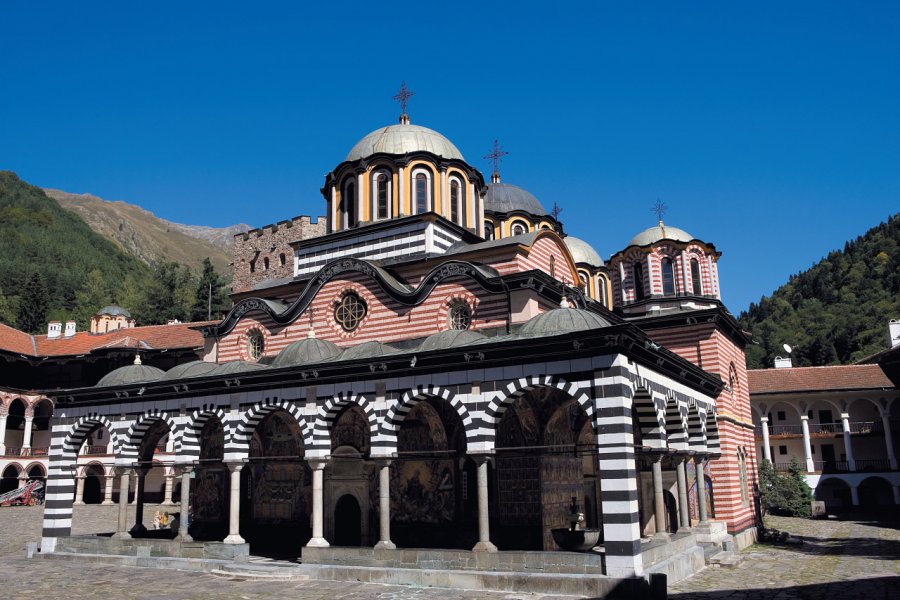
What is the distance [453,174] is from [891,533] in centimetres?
1829

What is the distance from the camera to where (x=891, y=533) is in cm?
2503

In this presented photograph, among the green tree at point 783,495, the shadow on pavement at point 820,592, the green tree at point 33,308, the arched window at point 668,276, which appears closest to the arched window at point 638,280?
the arched window at point 668,276

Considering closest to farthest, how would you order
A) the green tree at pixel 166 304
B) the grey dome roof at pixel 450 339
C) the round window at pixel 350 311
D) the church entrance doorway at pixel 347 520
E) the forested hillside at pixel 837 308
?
the grey dome roof at pixel 450 339 → the church entrance doorway at pixel 347 520 → the round window at pixel 350 311 → the forested hillside at pixel 837 308 → the green tree at pixel 166 304

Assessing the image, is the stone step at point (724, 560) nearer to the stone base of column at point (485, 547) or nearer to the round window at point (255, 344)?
the stone base of column at point (485, 547)

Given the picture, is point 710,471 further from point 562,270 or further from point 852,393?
point 852,393

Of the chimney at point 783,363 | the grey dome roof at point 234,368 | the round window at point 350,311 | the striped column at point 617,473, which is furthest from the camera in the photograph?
the chimney at point 783,363

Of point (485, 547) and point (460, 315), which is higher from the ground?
point (460, 315)

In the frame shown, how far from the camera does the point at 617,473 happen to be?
40.3 ft

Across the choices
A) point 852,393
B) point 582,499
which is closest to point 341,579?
point 582,499

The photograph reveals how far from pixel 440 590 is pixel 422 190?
474 inches

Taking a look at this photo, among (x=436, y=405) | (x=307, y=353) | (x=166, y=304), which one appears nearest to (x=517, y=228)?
(x=436, y=405)

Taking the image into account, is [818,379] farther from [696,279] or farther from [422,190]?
[422,190]

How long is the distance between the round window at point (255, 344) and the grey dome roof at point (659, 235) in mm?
13086

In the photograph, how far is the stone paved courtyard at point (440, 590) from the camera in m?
12.6
